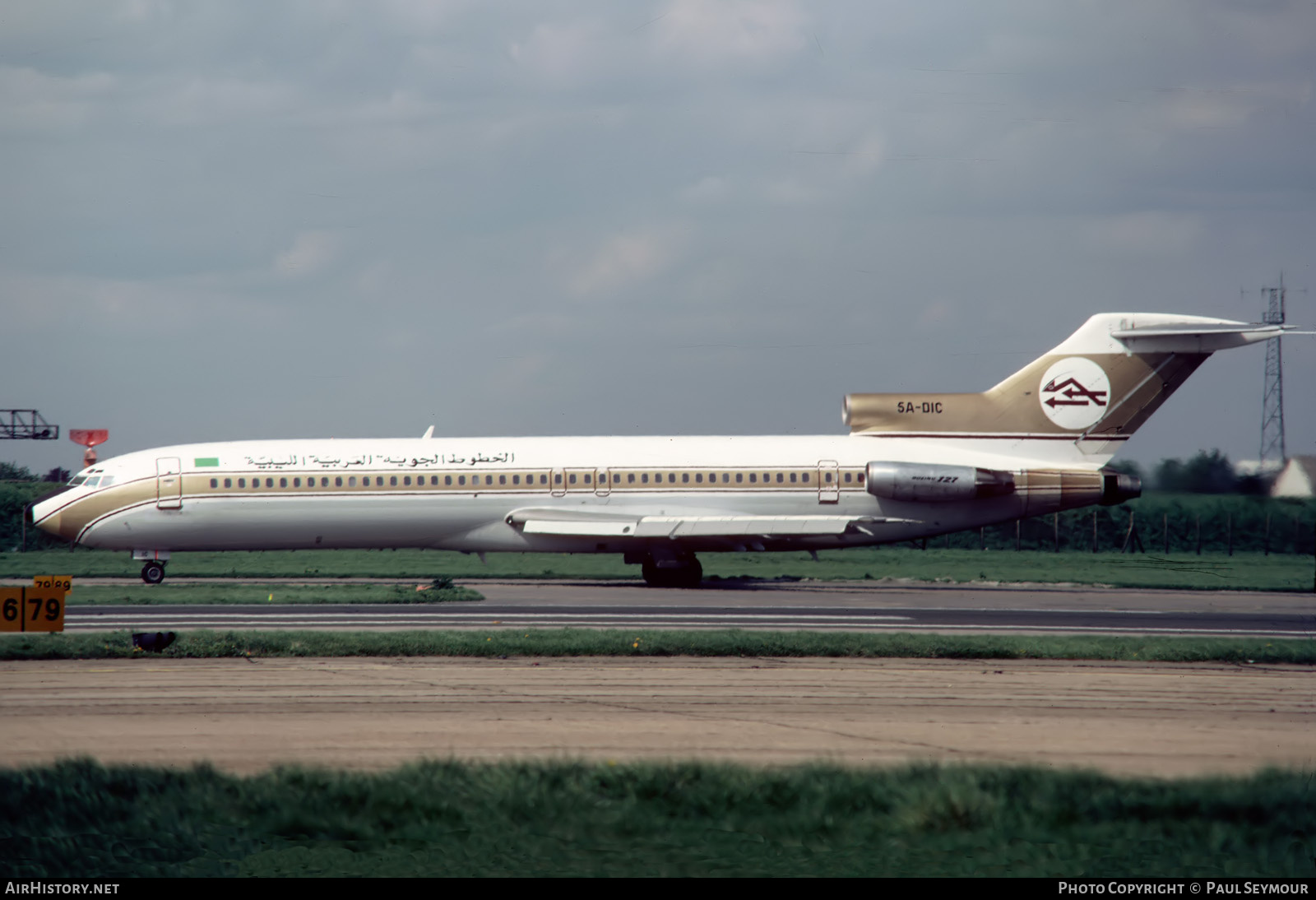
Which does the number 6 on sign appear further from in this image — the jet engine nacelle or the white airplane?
the jet engine nacelle

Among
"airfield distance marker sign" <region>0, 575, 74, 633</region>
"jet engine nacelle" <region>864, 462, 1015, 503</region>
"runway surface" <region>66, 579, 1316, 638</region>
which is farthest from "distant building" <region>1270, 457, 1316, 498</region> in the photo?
"airfield distance marker sign" <region>0, 575, 74, 633</region>

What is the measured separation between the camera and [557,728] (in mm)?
13562

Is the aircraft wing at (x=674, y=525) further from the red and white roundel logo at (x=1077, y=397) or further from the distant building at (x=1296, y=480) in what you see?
the distant building at (x=1296, y=480)

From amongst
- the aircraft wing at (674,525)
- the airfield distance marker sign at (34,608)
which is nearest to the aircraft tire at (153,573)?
the aircraft wing at (674,525)

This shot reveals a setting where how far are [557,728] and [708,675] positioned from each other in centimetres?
445

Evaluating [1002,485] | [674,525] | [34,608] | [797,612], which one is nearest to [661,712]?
[34,608]

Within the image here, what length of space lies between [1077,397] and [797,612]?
1322cm

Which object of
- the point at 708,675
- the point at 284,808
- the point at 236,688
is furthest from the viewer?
the point at 708,675

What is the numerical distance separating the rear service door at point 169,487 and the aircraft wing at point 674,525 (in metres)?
8.94

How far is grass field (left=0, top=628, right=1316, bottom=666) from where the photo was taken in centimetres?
1945

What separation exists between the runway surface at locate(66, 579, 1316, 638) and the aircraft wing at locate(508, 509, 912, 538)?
61.2 inches

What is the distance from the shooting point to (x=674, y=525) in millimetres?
34000
